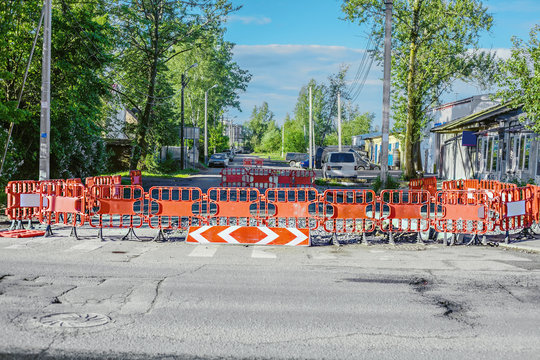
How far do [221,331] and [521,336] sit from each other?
3.17 metres

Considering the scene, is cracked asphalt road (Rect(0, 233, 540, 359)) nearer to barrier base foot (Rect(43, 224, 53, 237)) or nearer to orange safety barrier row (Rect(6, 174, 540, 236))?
orange safety barrier row (Rect(6, 174, 540, 236))

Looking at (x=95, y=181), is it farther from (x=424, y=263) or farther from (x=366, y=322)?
(x=366, y=322)

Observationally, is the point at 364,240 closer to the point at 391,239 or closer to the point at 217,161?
the point at 391,239

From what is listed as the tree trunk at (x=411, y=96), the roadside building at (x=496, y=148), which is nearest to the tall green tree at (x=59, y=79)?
the tree trunk at (x=411, y=96)

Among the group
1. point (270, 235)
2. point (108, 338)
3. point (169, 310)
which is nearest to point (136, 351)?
point (108, 338)

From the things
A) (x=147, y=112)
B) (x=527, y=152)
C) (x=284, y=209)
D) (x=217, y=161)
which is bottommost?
(x=284, y=209)

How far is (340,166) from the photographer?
117 ft

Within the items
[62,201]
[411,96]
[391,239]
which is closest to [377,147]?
[411,96]

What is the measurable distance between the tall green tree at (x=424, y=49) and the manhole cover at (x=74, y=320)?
27088 mm

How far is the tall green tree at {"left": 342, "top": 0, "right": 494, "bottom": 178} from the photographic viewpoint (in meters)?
31.9

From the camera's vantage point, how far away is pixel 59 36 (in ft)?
77.0

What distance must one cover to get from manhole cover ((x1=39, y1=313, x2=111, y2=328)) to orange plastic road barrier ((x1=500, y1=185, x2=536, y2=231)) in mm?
9739

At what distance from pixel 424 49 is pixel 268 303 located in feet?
92.2

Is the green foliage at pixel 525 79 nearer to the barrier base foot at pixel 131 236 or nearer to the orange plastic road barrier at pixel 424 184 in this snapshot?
the orange plastic road barrier at pixel 424 184
